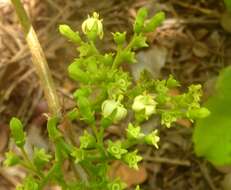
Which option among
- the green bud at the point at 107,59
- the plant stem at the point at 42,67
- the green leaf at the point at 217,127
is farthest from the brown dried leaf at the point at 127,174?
the green bud at the point at 107,59

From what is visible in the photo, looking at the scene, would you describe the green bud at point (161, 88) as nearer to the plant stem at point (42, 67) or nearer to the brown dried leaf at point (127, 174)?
the plant stem at point (42, 67)

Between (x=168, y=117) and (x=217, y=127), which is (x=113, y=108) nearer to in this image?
(x=168, y=117)

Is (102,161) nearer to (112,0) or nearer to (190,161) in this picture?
(190,161)

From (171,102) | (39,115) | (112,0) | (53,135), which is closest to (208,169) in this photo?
(39,115)

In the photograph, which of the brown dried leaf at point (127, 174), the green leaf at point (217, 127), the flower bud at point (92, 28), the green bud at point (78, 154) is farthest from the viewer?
the brown dried leaf at point (127, 174)

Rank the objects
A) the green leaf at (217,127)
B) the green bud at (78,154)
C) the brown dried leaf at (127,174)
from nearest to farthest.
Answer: the green bud at (78,154) < the green leaf at (217,127) < the brown dried leaf at (127,174)

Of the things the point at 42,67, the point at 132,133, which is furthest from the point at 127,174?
the point at 132,133
